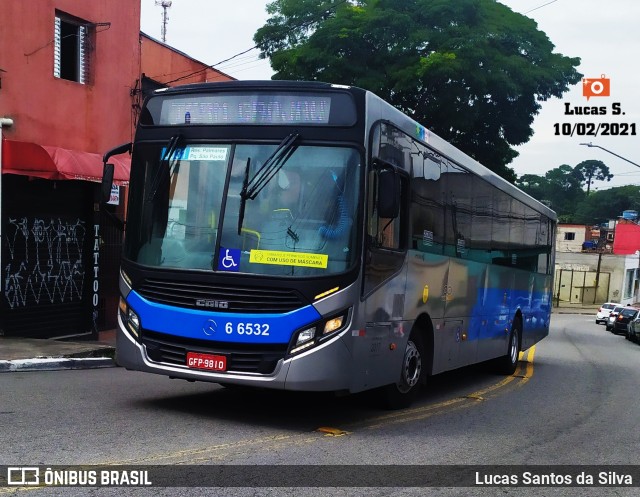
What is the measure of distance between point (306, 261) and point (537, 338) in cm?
1197

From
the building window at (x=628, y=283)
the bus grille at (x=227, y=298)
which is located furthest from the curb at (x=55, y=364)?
the building window at (x=628, y=283)

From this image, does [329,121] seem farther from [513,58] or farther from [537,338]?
[513,58]

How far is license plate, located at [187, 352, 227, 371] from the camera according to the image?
23.8ft

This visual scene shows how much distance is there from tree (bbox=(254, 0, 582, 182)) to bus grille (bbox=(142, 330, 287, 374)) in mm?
16653

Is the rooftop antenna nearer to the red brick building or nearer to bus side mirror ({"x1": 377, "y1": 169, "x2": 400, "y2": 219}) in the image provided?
the red brick building

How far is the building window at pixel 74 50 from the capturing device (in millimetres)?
15680

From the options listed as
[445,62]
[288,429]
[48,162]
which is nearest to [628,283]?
[445,62]

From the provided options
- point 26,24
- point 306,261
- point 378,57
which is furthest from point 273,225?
point 378,57

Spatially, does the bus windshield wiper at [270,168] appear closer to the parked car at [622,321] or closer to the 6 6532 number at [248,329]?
the 6 6532 number at [248,329]

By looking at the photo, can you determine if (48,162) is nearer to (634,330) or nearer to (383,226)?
(383,226)

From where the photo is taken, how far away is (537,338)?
17.9 meters

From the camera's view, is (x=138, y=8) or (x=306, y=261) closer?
(x=306, y=261)

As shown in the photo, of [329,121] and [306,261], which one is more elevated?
[329,121]

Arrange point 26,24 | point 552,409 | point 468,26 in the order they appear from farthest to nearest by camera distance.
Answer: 1. point 468,26
2. point 26,24
3. point 552,409
